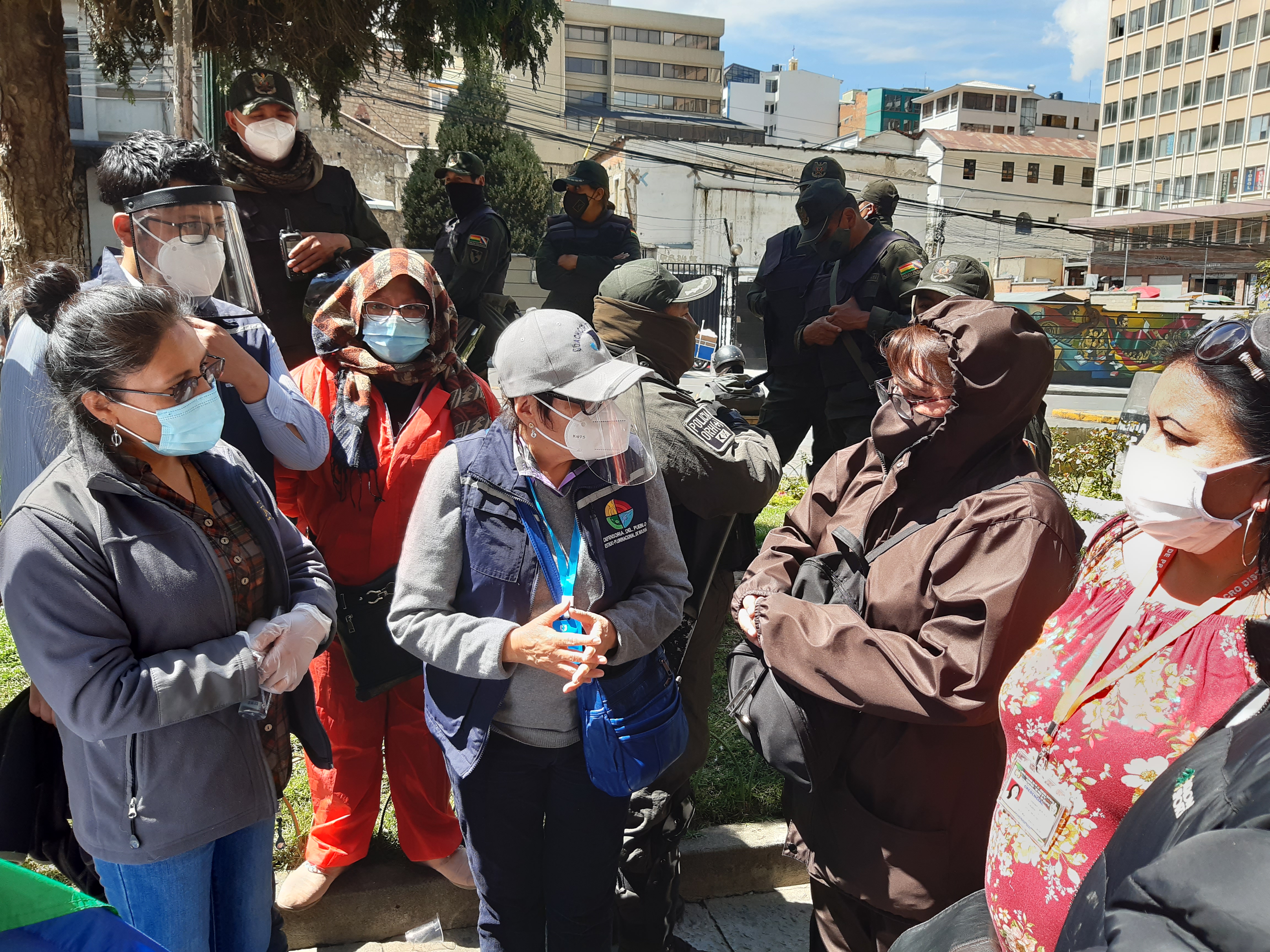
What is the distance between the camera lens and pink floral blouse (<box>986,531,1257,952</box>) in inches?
55.5

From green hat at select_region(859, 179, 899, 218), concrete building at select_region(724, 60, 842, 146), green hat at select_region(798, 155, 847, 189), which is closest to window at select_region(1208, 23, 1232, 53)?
concrete building at select_region(724, 60, 842, 146)

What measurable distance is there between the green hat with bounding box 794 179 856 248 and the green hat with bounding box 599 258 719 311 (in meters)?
2.85

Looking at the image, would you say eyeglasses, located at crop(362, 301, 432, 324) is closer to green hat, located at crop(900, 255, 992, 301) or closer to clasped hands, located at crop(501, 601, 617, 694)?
clasped hands, located at crop(501, 601, 617, 694)

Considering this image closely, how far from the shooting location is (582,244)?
6.45 meters

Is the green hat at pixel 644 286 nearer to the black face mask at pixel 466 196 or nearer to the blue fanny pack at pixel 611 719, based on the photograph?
the blue fanny pack at pixel 611 719

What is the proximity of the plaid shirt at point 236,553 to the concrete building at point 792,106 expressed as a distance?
73193 mm

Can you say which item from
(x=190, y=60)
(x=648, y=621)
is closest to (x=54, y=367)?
(x=648, y=621)

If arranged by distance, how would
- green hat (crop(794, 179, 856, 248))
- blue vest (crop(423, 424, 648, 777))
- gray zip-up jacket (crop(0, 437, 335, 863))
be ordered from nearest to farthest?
gray zip-up jacket (crop(0, 437, 335, 863)) < blue vest (crop(423, 424, 648, 777)) < green hat (crop(794, 179, 856, 248))

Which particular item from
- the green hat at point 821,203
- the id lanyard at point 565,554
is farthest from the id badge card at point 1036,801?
the green hat at point 821,203

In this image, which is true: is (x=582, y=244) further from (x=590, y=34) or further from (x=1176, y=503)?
(x=590, y=34)

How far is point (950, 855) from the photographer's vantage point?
79.5 inches

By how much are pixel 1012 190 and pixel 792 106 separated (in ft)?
63.9

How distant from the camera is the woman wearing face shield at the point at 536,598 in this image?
2.04 m

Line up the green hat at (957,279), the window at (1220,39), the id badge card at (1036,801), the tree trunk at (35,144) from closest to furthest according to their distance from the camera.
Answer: the id badge card at (1036,801) < the green hat at (957,279) < the tree trunk at (35,144) < the window at (1220,39)
